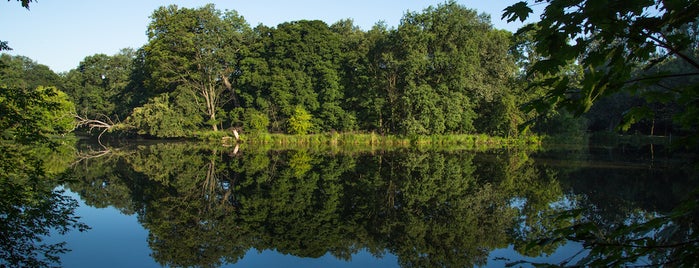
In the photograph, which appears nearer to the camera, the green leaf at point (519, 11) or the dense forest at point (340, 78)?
the green leaf at point (519, 11)

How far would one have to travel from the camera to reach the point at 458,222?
346 inches

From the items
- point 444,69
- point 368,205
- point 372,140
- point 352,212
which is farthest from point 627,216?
point 444,69

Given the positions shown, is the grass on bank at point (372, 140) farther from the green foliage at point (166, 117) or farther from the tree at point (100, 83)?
the tree at point (100, 83)

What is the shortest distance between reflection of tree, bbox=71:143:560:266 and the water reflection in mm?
28

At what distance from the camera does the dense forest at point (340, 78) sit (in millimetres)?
33188

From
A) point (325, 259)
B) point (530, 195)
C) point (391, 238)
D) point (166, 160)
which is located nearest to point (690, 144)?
point (325, 259)

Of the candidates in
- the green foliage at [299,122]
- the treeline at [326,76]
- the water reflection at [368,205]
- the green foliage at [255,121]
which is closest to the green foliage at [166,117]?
the treeline at [326,76]

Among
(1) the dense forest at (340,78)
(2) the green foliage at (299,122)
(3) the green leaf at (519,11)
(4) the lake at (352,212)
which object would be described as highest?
(1) the dense forest at (340,78)

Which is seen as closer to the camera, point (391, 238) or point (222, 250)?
point (222, 250)

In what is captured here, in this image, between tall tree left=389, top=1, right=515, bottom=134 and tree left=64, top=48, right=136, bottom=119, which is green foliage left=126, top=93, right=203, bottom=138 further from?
tall tree left=389, top=1, right=515, bottom=134

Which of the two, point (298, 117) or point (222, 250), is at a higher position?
point (298, 117)

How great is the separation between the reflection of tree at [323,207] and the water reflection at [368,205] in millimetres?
28

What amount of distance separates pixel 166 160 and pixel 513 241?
700 inches

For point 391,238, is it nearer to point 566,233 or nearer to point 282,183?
point 566,233
